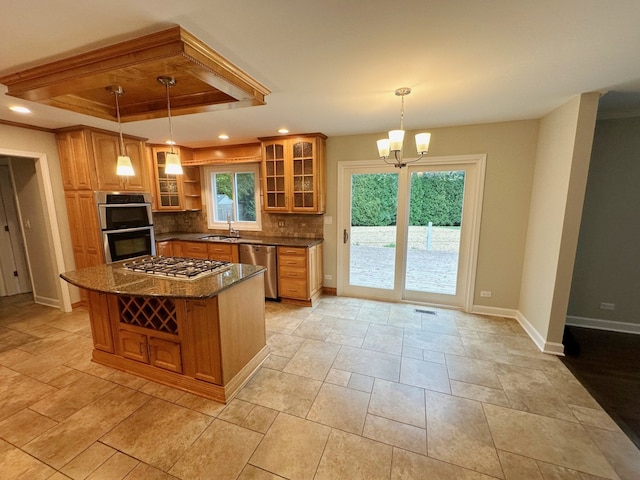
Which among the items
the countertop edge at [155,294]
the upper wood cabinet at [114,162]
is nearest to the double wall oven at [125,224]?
the upper wood cabinet at [114,162]

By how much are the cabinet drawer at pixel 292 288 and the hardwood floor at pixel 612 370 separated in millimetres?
2921

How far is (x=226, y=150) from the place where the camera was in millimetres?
4484

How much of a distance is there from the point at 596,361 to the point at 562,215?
145 cm

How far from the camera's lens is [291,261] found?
378 centimetres

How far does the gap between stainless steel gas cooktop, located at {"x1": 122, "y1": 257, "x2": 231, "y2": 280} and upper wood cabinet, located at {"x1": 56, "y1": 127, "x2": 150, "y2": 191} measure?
5.26ft

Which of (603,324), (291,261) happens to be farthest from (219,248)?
(603,324)

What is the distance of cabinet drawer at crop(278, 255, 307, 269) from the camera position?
373cm

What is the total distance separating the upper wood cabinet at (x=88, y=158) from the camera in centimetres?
336

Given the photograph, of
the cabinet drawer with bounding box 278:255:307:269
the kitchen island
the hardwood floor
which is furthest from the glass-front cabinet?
the hardwood floor

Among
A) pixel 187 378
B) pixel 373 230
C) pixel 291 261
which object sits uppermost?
pixel 373 230

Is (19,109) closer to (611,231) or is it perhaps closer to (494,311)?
(494,311)

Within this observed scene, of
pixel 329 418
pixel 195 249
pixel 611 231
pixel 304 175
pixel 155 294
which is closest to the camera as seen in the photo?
pixel 155 294

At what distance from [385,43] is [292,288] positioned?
306 cm

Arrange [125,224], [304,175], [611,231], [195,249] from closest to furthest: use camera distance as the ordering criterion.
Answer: [611,231] < [125,224] < [304,175] < [195,249]
